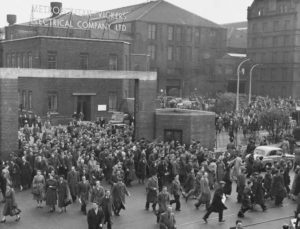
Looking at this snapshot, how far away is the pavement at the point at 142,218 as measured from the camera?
17.3 meters

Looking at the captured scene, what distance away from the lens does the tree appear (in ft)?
120

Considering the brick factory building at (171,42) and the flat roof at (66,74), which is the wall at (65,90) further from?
the flat roof at (66,74)

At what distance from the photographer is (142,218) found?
18.2m

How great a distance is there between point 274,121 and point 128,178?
1715 centimetres

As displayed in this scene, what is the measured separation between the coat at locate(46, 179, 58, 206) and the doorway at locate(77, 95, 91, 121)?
2883 cm

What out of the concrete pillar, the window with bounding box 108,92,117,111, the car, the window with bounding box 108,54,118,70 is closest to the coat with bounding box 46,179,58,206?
the concrete pillar

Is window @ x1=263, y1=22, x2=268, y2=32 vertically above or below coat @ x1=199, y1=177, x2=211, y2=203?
above

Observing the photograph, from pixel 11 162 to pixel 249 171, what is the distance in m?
11.0

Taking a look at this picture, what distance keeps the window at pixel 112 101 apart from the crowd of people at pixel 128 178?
2028cm

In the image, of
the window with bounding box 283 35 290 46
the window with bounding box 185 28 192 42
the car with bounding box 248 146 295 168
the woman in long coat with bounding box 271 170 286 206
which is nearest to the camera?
the woman in long coat with bounding box 271 170 286 206

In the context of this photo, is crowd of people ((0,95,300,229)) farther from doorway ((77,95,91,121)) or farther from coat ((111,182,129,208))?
doorway ((77,95,91,121))

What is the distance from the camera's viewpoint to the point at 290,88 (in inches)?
2805

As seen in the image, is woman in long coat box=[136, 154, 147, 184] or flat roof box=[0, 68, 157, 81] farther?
flat roof box=[0, 68, 157, 81]

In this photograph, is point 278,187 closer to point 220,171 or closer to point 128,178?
point 220,171
